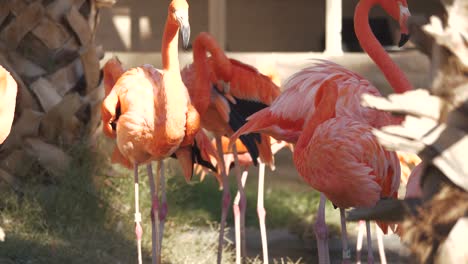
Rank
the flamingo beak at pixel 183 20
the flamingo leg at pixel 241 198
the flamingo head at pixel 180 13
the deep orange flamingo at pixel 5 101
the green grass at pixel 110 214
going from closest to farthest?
1. the deep orange flamingo at pixel 5 101
2. the flamingo beak at pixel 183 20
3. the flamingo head at pixel 180 13
4. the flamingo leg at pixel 241 198
5. the green grass at pixel 110 214

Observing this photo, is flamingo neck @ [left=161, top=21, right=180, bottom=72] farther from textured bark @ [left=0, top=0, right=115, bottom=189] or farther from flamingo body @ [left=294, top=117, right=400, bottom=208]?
textured bark @ [left=0, top=0, right=115, bottom=189]

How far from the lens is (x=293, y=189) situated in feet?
25.5

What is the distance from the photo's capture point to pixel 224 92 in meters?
5.51

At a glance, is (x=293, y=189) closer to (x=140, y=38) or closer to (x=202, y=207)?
(x=202, y=207)

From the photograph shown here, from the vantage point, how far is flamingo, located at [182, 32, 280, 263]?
5.39 m

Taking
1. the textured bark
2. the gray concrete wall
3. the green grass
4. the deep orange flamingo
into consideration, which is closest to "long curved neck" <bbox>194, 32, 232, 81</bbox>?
the green grass

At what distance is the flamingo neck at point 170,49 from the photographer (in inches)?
195

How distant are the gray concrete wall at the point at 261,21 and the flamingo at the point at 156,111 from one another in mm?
7499

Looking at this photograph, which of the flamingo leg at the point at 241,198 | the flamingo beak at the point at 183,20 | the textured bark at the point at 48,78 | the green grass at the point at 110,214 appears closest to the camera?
the flamingo beak at the point at 183,20

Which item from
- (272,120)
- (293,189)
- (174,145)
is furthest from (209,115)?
(293,189)

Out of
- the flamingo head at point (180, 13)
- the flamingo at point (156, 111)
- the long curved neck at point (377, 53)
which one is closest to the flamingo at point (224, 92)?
the flamingo at point (156, 111)

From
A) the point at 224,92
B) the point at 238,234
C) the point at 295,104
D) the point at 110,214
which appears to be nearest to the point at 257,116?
the point at 295,104

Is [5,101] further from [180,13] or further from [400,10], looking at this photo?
[400,10]

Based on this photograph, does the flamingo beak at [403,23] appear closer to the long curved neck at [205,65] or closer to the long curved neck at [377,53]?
the long curved neck at [377,53]
